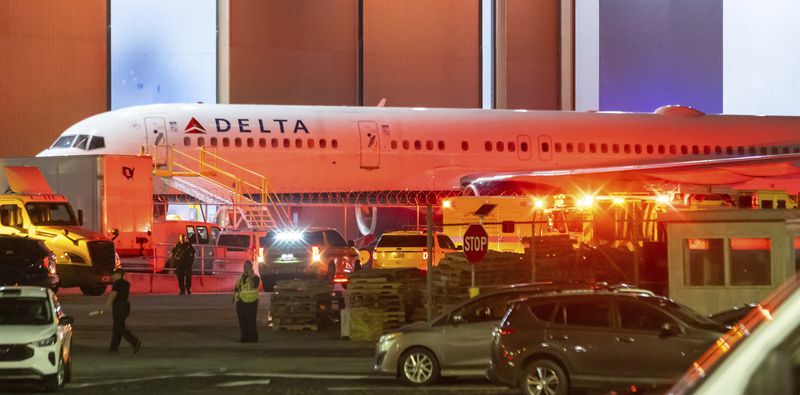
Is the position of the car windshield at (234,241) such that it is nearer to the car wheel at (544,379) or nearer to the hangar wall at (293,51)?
the hangar wall at (293,51)

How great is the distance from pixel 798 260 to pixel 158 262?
2094 cm

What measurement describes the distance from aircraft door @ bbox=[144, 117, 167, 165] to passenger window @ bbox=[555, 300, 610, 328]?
21550 millimetres

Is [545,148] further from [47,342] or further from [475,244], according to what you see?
[47,342]

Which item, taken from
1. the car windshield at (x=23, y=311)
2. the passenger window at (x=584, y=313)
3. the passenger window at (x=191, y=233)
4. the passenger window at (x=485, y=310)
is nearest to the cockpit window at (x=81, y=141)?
the passenger window at (x=191, y=233)

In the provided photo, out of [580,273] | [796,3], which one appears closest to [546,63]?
[796,3]

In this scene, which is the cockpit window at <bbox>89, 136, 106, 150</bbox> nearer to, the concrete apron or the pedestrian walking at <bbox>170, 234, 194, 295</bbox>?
the concrete apron

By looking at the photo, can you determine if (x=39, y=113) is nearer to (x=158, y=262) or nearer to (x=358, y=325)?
(x=158, y=262)

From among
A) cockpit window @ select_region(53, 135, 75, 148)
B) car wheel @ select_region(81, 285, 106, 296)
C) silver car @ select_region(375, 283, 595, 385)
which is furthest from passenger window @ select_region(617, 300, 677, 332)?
cockpit window @ select_region(53, 135, 75, 148)

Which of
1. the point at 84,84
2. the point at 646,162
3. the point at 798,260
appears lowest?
the point at 798,260

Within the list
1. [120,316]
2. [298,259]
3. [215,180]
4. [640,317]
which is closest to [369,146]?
[215,180]

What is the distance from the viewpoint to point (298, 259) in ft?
100

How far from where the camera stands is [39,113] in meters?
43.3

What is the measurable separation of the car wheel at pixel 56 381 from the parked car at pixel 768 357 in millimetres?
12713

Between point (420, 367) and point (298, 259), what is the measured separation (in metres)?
14.6
